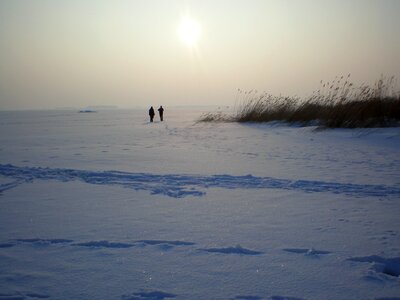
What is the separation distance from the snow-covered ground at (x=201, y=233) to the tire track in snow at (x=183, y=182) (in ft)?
0.04

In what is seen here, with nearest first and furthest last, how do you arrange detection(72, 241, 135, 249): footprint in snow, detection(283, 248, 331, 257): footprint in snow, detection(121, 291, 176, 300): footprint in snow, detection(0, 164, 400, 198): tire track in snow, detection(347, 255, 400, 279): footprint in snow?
detection(121, 291, 176, 300): footprint in snow, detection(347, 255, 400, 279): footprint in snow, detection(283, 248, 331, 257): footprint in snow, detection(72, 241, 135, 249): footprint in snow, detection(0, 164, 400, 198): tire track in snow

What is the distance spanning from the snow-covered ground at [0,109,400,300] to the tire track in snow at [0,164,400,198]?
0.01 meters

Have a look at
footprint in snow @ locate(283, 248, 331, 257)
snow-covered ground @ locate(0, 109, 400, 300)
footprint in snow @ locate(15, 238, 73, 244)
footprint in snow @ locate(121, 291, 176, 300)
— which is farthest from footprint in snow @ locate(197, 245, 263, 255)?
footprint in snow @ locate(15, 238, 73, 244)

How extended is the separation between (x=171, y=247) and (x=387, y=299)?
1.12 meters

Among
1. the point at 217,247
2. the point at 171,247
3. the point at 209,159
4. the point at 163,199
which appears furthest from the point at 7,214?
the point at 209,159

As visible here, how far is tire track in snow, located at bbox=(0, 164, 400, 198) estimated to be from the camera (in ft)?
10.2

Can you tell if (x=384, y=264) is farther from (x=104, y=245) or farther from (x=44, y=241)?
(x=44, y=241)

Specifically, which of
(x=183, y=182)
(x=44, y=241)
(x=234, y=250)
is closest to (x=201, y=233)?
(x=234, y=250)

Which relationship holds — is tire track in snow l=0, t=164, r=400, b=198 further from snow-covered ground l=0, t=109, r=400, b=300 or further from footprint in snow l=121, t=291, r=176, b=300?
footprint in snow l=121, t=291, r=176, b=300

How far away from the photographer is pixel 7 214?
8.00 ft

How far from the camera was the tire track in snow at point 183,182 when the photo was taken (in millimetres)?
3115

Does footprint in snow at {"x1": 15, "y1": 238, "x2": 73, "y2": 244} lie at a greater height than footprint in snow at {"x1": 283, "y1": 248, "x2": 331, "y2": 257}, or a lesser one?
lesser

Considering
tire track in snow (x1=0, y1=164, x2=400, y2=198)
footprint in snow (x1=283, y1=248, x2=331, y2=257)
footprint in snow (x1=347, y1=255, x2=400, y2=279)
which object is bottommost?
footprint in snow (x1=347, y1=255, x2=400, y2=279)

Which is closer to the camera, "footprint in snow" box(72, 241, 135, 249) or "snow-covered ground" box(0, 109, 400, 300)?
"snow-covered ground" box(0, 109, 400, 300)
